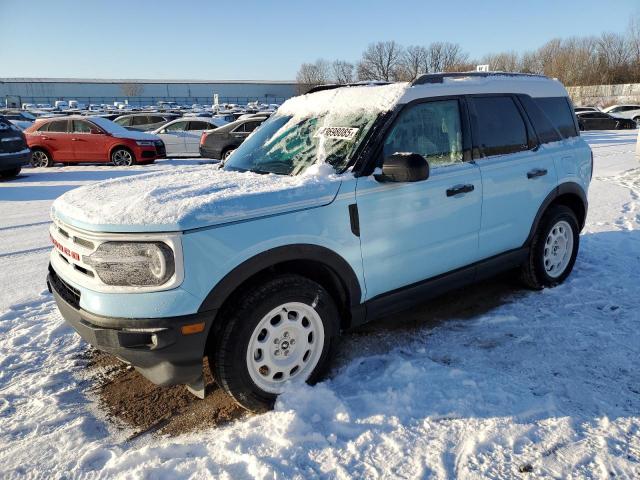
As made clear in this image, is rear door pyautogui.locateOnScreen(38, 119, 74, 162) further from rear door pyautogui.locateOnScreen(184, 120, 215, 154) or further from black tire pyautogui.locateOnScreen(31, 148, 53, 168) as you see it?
rear door pyautogui.locateOnScreen(184, 120, 215, 154)

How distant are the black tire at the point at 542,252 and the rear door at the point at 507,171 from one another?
9.0 inches

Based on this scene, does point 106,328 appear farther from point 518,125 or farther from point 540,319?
point 518,125

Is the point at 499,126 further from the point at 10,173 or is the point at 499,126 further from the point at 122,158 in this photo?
the point at 122,158

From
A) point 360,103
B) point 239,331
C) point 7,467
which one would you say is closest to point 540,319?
point 360,103

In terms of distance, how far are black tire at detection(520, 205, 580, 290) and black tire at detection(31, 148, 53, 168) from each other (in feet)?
48.3

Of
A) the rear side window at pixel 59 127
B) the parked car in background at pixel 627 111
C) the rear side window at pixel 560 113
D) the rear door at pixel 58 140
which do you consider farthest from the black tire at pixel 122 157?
Result: the parked car in background at pixel 627 111

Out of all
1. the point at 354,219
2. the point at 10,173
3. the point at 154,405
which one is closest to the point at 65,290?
the point at 154,405

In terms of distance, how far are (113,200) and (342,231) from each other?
135cm

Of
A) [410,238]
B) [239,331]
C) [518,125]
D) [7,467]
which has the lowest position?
[7,467]

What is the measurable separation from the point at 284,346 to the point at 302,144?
1462mm

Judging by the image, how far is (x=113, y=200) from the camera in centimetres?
279

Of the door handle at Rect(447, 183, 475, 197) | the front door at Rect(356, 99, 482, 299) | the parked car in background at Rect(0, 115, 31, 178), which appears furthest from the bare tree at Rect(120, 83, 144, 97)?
the door handle at Rect(447, 183, 475, 197)

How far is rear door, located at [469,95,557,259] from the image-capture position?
12.4 feet

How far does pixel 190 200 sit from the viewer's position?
2.61m
